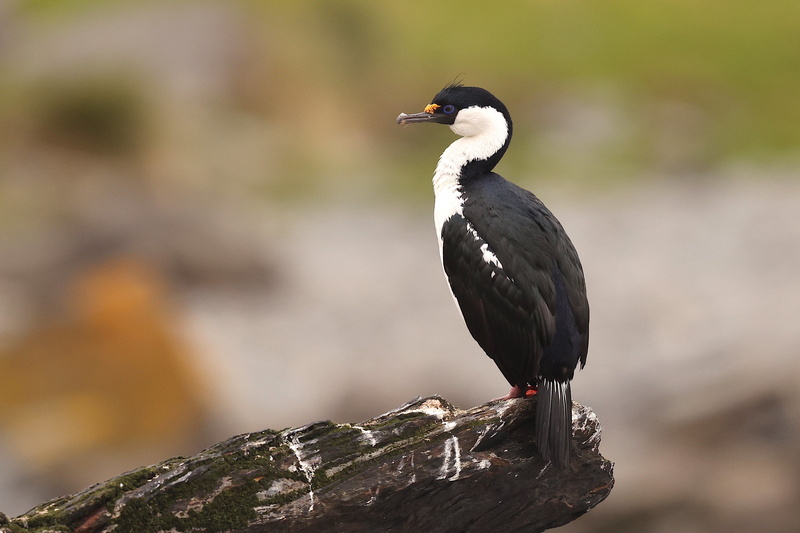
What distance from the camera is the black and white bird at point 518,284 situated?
970cm

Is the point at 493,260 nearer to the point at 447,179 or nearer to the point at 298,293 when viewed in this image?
the point at 447,179

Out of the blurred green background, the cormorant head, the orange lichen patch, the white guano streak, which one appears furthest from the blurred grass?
the white guano streak

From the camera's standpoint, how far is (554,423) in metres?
9.46

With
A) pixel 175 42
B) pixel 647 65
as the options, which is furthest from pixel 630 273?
pixel 175 42

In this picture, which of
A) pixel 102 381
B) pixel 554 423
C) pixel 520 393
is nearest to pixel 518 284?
pixel 520 393

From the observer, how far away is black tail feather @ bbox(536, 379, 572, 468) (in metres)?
9.40

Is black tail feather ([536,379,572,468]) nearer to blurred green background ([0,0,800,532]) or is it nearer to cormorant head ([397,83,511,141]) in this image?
cormorant head ([397,83,511,141])

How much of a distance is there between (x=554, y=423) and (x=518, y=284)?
3.81ft

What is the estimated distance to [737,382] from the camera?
21500 mm

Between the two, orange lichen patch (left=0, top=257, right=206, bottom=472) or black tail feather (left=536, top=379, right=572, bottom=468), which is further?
orange lichen patch (left=0, top=257, right=206, bottom=472)

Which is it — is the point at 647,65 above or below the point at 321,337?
above

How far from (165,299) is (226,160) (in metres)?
5.32

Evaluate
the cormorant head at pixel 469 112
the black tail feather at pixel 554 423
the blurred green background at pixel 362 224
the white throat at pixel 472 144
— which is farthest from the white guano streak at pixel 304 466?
the blurred green background at pixel 362 224

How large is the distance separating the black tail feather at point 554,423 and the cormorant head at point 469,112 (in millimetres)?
2420
